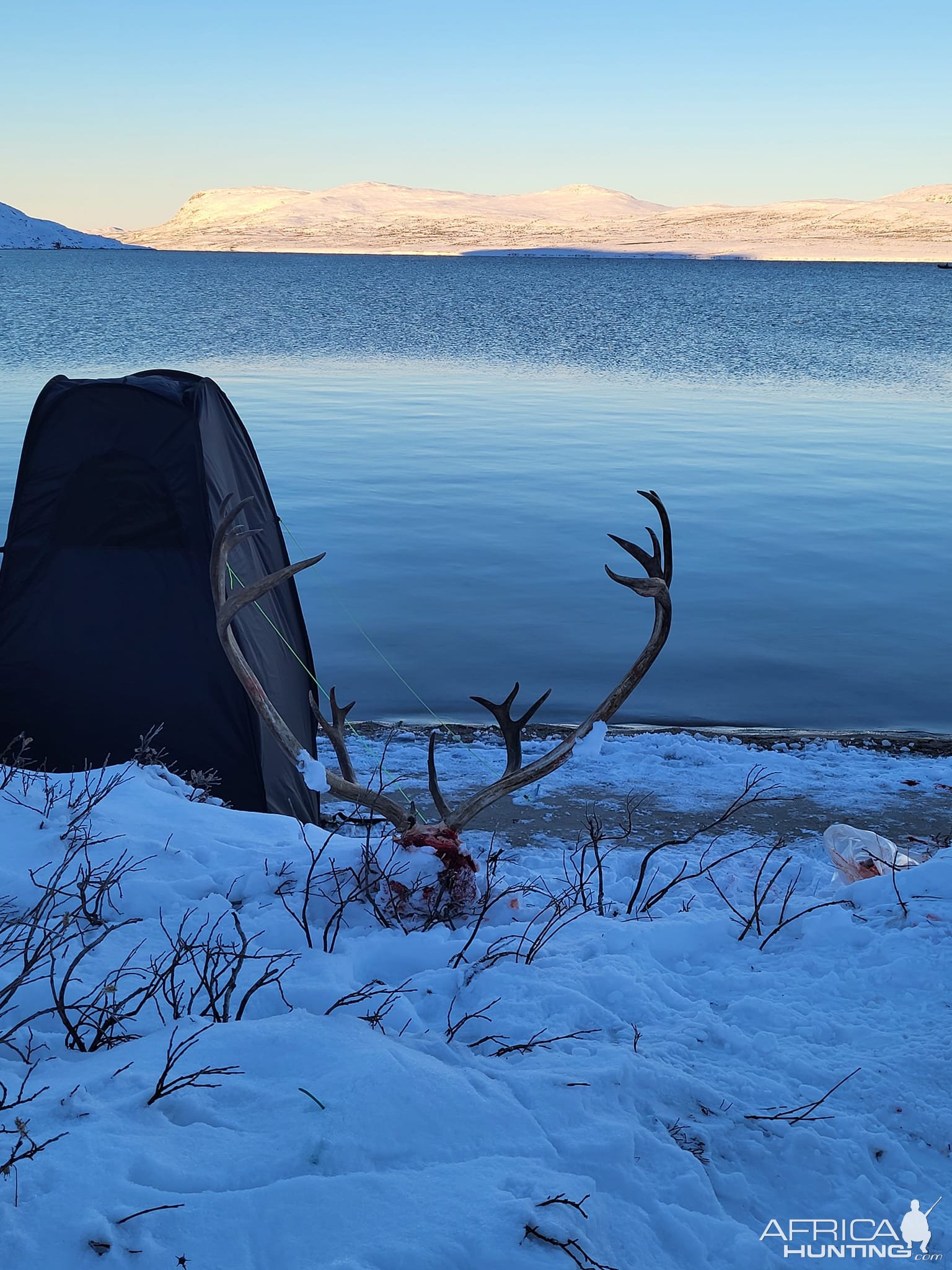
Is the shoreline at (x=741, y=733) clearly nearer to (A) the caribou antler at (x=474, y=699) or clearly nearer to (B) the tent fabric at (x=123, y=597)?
(B) the tent fabric at (x=123, y=597)

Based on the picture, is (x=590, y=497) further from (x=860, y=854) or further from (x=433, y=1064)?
(x=433, y=1064)

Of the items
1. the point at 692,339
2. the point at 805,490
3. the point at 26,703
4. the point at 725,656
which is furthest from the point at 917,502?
the point at 692,339

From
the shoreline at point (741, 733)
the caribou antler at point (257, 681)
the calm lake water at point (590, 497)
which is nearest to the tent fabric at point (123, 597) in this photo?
the caribou antler at point (257, 681)

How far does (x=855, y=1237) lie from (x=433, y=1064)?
1121 mm

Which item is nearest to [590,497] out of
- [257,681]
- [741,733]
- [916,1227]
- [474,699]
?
[741,733]

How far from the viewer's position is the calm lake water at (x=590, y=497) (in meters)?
10.9

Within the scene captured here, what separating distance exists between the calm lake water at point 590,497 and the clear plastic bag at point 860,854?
3.61 meters

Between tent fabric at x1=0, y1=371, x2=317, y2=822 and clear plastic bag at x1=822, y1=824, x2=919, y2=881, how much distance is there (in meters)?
3.15

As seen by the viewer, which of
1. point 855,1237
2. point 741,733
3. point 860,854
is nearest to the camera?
point 855,1237

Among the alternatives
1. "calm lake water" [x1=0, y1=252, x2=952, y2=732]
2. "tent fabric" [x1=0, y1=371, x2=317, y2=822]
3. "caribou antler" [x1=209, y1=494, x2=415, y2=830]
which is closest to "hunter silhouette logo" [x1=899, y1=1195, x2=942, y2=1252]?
"caribou antler" [x1=209, y1=494, x2=415, y2=830]

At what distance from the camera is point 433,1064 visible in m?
2.86

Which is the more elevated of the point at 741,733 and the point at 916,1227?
the point at 916,1227

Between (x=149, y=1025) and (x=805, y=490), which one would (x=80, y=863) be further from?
(x=805, y=490)

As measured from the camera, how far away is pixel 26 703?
618 centimetres
